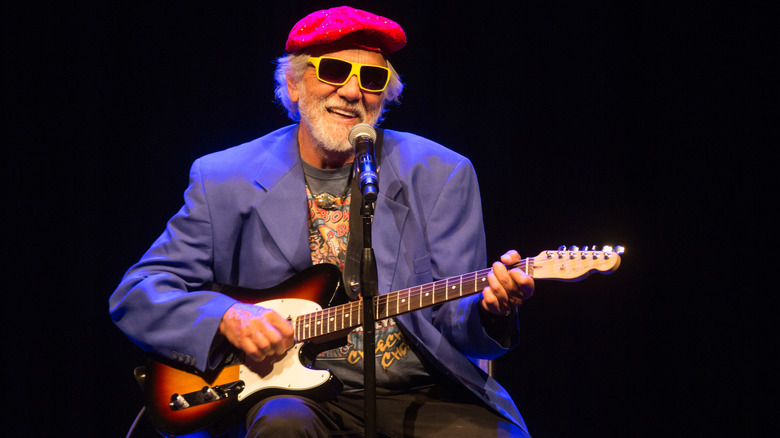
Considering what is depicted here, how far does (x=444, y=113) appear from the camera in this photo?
11.9ft

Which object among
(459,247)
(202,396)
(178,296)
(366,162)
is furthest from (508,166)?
(202,396)

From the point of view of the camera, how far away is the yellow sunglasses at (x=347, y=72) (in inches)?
105

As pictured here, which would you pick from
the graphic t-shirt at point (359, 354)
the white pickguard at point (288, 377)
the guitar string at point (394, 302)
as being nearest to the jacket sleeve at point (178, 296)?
the white pickguard at point (288, 377)

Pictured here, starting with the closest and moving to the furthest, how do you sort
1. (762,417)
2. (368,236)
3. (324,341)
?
(368,236)
(324,341)
(762,417)

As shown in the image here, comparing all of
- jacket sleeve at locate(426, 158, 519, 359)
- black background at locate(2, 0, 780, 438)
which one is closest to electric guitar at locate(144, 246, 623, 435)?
jacket sleeve at locate(426, 158, 519, 359)

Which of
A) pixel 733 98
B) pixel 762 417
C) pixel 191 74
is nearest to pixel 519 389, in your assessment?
pixel 762 417

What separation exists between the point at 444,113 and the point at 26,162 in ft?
7.73

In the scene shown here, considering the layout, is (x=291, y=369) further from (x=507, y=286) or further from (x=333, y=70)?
(x=333, y=70)

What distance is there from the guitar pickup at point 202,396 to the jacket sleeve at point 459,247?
83 centimetres

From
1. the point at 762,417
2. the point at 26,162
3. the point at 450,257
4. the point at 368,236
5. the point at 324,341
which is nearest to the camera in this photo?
the point at 368,236

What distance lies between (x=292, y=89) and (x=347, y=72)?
1.39 feet

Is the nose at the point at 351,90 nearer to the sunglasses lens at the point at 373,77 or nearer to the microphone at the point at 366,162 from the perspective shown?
the sunglasses lens at the point at 373,77

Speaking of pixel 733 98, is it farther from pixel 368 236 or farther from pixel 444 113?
pixel 368 236

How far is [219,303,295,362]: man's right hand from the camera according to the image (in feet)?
7.27
